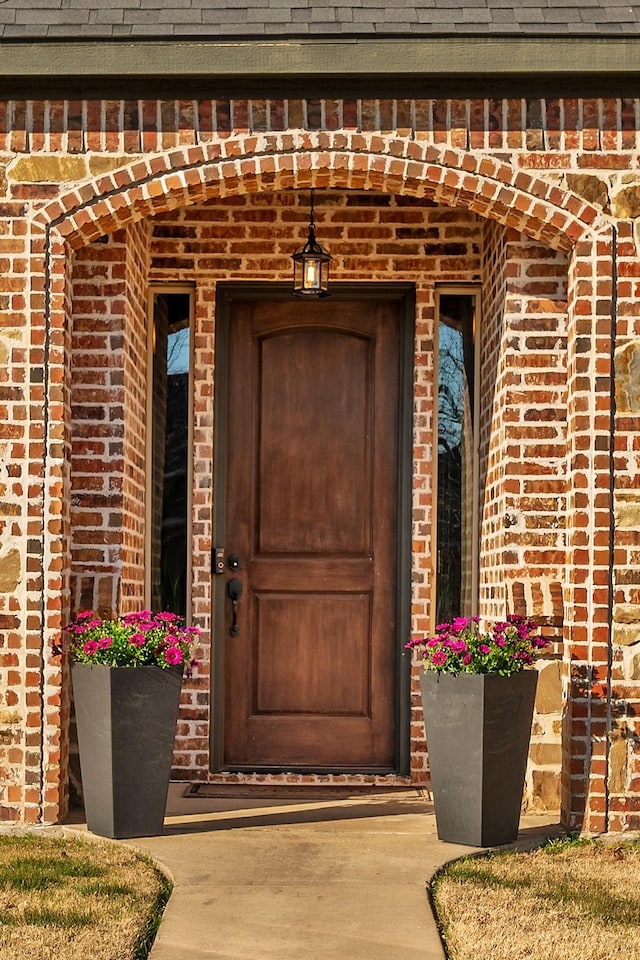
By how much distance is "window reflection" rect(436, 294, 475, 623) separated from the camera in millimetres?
A: 6836

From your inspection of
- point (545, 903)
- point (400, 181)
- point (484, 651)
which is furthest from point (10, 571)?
point (545, 903)

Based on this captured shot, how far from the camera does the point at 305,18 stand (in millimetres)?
5523

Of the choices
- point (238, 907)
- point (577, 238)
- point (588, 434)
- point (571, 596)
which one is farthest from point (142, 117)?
point (238, 907)

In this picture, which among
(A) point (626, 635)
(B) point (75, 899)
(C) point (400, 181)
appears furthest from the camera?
(C) point (400, 181)

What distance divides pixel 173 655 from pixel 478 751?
1336 mm

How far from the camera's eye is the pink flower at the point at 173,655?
5.34 m

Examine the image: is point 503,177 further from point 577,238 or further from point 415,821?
point 415,821

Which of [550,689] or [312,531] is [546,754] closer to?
[550,689]

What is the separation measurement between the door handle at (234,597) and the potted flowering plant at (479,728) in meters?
1.61

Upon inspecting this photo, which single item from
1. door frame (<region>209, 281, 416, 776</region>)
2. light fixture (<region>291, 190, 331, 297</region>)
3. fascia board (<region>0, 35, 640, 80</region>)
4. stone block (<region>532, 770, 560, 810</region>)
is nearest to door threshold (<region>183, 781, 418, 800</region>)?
door frame (<region>209, 281, 416, 776</region>)

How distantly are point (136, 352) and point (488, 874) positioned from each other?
316 cm

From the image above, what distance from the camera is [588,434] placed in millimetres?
5609

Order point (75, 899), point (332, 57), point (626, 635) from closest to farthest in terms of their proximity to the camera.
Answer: point (75, 899)
point (332, 57)
point (626, 635)

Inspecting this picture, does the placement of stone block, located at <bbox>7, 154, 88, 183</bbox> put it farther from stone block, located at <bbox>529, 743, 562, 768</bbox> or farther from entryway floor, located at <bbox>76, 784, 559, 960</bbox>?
stone block, located at <bbox>529, 743, 562, 768</bbox>
